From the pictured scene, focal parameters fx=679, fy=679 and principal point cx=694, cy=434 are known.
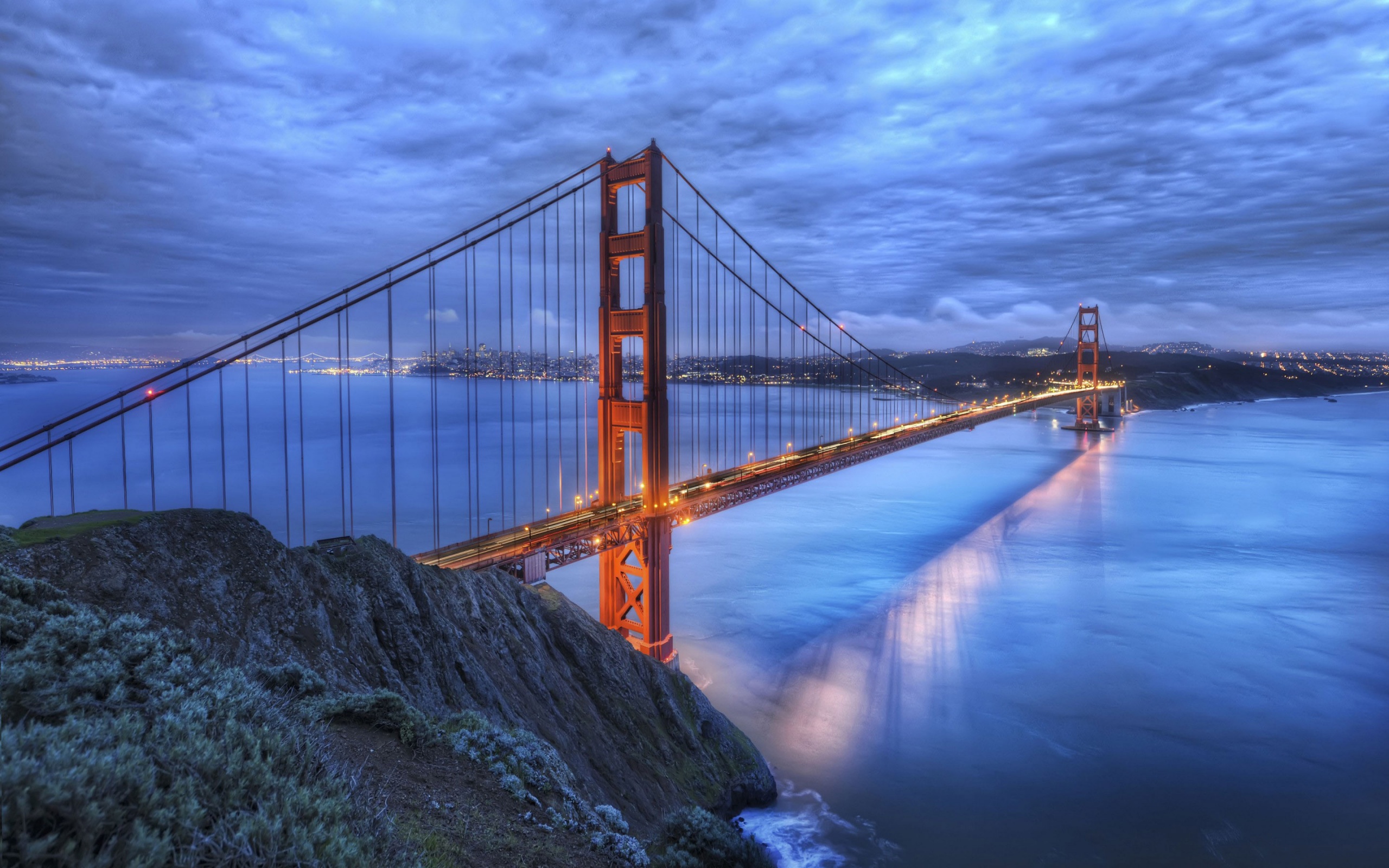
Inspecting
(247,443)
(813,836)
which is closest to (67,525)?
(813,836)

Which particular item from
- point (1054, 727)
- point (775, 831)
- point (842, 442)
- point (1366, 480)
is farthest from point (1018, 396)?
point (775, 831)

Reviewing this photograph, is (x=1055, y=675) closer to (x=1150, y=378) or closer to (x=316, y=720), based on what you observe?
(x=316, y=720)

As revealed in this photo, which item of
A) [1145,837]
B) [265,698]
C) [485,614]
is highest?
[265,698]

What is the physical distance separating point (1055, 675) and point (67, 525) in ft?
76.8

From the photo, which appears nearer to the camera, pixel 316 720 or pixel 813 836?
pixel 316 720

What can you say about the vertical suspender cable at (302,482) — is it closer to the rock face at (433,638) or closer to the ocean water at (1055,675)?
the rock face at (433,638)

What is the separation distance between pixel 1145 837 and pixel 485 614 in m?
13.7

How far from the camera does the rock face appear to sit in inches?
287

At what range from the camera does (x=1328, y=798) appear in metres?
14.7

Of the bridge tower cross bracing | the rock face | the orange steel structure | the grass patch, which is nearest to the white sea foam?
the rock face

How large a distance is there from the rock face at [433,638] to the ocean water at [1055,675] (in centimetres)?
243

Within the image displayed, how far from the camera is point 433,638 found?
998cm

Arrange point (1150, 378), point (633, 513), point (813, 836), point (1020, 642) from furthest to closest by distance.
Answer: point (1150, 378)
point (1020, 642)
point (633, 513)
point (813, 836)

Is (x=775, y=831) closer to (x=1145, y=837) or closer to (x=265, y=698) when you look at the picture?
(x=1145, y=837)
